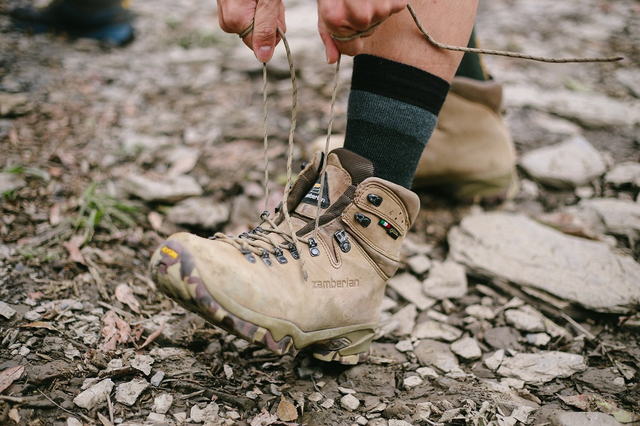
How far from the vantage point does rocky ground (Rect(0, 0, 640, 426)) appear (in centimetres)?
114

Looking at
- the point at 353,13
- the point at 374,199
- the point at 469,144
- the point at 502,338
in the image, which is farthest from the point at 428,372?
the point at 469,144

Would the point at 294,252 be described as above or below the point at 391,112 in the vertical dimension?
below

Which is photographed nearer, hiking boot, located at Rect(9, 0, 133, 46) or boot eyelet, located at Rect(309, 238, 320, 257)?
boot eyelet, located at Rect(309, 238, 320, 257)

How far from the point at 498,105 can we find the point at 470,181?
363 millimetres

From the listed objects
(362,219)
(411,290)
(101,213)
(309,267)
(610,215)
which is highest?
(362,219)

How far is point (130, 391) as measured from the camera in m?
1.09

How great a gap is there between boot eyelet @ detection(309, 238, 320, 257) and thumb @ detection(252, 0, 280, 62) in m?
0.52

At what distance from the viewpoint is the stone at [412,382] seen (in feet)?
4.14

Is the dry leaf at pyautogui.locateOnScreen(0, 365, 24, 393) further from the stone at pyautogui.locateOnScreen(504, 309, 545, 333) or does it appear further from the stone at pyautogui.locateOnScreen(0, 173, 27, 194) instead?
the stone at pyautogui.locateOnScreen(504, 309, 545, 333)

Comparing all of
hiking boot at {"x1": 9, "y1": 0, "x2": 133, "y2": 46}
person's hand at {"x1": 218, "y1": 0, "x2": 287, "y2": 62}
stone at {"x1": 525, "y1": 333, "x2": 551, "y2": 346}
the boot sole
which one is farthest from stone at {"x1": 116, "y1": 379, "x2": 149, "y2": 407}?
hiking boot at {"x1": 9, "y1": 0, "x2": 133, "y2": 46}

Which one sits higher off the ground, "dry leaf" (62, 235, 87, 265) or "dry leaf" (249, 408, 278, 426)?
"dry leaf" (62, 235, 87, 265)

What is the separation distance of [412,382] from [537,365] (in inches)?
15.4

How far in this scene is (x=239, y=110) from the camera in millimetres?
2770

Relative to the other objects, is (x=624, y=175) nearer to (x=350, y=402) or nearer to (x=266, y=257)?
(x=350, y=402)
